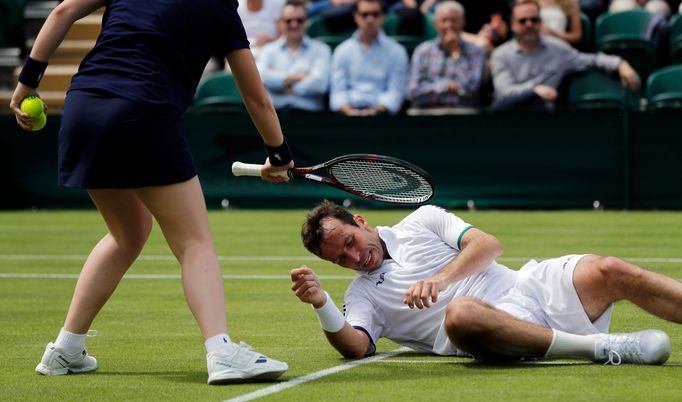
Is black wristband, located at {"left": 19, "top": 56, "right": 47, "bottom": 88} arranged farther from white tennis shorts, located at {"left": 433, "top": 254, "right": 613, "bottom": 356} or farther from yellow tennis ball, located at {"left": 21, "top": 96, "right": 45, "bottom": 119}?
white tennis shorts, located at {"left": 433, "top": 254, "right": 613, "bottom": 356}

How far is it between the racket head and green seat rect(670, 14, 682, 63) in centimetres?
1012

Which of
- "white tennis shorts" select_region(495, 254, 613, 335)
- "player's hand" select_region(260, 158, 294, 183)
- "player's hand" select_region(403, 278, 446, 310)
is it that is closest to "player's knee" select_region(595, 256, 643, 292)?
"white tennis shorts" select_region(495, 254, 613, 335)

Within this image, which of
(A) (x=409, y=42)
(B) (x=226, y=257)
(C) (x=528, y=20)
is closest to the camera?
(B) (x=226, y=257)

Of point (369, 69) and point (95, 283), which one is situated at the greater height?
point (95, 283)

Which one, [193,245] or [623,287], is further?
[623,287]

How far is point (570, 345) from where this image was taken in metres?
5.80

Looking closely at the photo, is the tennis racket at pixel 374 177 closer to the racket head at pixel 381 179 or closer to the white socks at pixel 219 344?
the racket head at pixel 381 179

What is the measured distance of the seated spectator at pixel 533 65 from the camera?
49.1ft

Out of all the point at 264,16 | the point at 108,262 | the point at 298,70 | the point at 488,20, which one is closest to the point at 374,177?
the point at 108,262

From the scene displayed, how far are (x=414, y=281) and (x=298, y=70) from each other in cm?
1001

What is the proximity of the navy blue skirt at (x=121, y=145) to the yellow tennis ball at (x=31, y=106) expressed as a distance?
0.36 meters

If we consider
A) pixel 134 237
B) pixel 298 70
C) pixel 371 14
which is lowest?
pixel 298 70

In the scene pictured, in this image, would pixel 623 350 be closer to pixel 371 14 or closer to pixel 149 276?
pixel 149 276

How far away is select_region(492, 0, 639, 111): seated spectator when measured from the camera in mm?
14969
